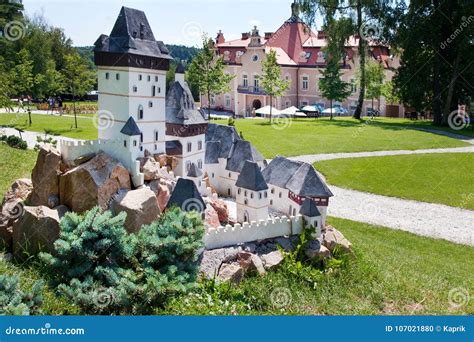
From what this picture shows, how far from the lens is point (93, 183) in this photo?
16.3 metres

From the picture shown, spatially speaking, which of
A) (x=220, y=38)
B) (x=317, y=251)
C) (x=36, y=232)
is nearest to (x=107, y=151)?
(x=36, y=232)

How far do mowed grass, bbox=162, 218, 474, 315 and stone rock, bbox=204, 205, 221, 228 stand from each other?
3.13 metres

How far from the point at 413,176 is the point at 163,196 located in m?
20.5

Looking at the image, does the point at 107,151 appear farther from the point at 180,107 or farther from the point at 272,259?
the point at 272,259

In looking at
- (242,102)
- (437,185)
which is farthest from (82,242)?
(242,102)

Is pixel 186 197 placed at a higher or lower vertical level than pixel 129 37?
lower

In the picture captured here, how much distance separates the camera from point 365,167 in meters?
33.6

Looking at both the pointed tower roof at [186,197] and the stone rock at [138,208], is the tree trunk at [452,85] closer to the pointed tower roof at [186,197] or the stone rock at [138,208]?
the pointed tower roof at [186,197]

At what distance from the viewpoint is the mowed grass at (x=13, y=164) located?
77.9 feet

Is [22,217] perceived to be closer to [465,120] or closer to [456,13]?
[456,13]

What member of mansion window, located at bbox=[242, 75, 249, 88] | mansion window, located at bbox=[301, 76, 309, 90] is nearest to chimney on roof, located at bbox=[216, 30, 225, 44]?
mansion window, located at bbox=[242, 75, 249, 88]

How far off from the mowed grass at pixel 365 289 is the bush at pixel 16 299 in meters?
3.13

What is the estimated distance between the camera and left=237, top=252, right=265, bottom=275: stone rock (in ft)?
51.2

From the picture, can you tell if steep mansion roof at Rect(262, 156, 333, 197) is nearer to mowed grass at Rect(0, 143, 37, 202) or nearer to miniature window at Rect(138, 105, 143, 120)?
miniature window at Rect(138, 105, 143, 120)
